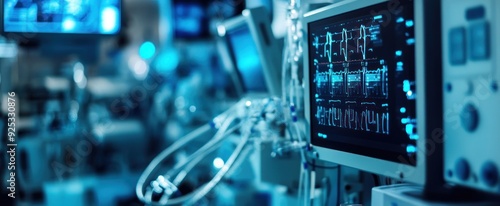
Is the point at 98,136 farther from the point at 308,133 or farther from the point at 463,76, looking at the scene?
the point at 463,76

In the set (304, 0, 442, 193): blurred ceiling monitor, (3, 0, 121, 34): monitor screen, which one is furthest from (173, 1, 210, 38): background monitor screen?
(304, 0, 442, 193): blurred ceiling monitor

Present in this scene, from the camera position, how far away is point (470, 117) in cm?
132

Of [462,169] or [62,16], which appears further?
[62,16]

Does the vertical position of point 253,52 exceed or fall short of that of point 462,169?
it exceeds it

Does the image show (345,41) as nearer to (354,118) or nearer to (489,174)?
(354,118)

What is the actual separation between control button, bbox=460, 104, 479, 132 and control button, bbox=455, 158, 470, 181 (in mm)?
82

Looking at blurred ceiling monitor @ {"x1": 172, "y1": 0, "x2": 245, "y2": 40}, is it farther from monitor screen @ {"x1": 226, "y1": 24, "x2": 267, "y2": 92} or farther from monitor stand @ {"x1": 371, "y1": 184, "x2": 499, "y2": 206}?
monitor stand @ {"x1": 371, "y1": 184, "x2": 499, "y2": 206}

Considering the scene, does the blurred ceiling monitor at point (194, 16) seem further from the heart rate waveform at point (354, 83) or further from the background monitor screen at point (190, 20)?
the heart rate waveform at point (354, 83)

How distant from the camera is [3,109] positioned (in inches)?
194

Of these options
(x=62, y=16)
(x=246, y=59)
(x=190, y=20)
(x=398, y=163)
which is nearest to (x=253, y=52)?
(x=246, y=59)

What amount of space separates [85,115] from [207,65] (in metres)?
2.61

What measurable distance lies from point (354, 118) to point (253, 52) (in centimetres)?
125

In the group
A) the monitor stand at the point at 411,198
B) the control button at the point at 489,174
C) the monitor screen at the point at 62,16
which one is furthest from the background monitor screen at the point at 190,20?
the control button at the point at 489,174

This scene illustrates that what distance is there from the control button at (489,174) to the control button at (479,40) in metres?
0.24
